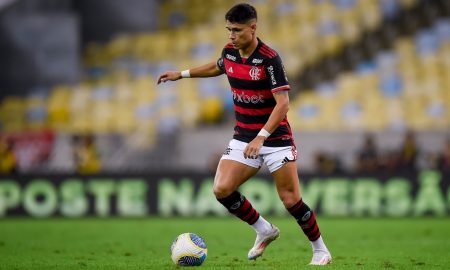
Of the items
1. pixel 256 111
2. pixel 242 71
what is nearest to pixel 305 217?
pixel 256 111

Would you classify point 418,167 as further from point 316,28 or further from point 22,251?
point 22,251

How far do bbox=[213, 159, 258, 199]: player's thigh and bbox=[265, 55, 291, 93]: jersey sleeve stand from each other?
0.84 metres

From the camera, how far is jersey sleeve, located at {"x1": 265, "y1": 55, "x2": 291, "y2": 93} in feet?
27.2

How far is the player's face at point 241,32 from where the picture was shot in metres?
8.33

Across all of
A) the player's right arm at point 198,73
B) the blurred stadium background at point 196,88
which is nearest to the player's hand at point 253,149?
the player's right arm at point 198,73

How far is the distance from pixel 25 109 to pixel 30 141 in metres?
2.16

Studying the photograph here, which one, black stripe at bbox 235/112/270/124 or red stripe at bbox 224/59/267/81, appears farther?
black stripe at bbox 235/112/270/124

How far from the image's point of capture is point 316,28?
2391 centimetres

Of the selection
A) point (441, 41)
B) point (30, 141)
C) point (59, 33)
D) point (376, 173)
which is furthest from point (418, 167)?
point (59, 33)

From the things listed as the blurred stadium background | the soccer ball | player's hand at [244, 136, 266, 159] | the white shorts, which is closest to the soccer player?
the white shorts

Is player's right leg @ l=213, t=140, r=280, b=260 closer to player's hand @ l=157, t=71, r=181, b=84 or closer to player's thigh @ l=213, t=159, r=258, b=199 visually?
player's thigh @ l=213, t=159, r=258, b=199

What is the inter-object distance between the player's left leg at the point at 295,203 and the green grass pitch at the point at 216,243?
168 millimetres

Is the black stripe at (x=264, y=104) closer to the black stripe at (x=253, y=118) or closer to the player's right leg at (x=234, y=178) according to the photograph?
the black stripe at (x=253, y=118)

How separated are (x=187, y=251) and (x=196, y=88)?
14.7 metres
